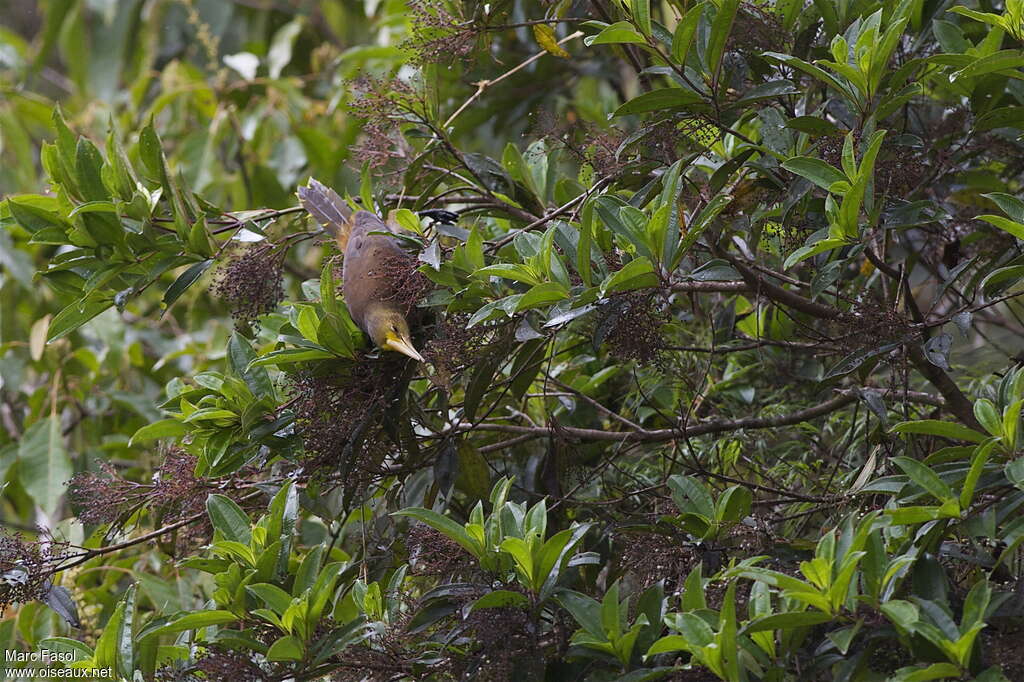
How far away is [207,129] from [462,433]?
2295 millimetres

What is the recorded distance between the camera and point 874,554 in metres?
1.18

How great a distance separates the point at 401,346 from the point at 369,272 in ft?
0.71

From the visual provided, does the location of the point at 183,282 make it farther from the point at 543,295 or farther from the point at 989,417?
the point at 989,417

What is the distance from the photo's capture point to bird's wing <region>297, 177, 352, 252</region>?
200 centimetres

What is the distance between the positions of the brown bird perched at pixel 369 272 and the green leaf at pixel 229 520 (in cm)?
34

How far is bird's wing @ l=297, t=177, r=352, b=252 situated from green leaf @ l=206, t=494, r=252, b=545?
599 mm

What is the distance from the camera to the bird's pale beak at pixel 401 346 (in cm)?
160

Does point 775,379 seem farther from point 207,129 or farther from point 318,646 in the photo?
point 207,129

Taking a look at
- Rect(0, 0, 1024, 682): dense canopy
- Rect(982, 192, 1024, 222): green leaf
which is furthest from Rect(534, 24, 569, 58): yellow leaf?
Rect(982, 192, 1024, 222): green leaf

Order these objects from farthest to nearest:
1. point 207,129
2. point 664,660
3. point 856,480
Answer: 1. point 207,129
2. point 856,480
3. point 664,660

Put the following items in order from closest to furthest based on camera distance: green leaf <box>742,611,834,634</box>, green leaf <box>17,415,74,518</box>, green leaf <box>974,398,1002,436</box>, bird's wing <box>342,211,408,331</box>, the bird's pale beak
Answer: green leaf <box>742,611,834,634</box> < green leaf <box>974,398,1002,436</box> < the bird's pale beak < bird's wing <box>342,211,408,331</box> < green leaf <box>17,415,74,518</box>

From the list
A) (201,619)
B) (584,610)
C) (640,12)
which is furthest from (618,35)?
(201,619)

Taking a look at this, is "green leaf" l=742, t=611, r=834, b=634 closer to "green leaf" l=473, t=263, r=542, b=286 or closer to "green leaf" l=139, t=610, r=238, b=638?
"green leaf" l=473, t=263, r=542, b=286

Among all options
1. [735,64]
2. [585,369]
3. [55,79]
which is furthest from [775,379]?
[55,79]
